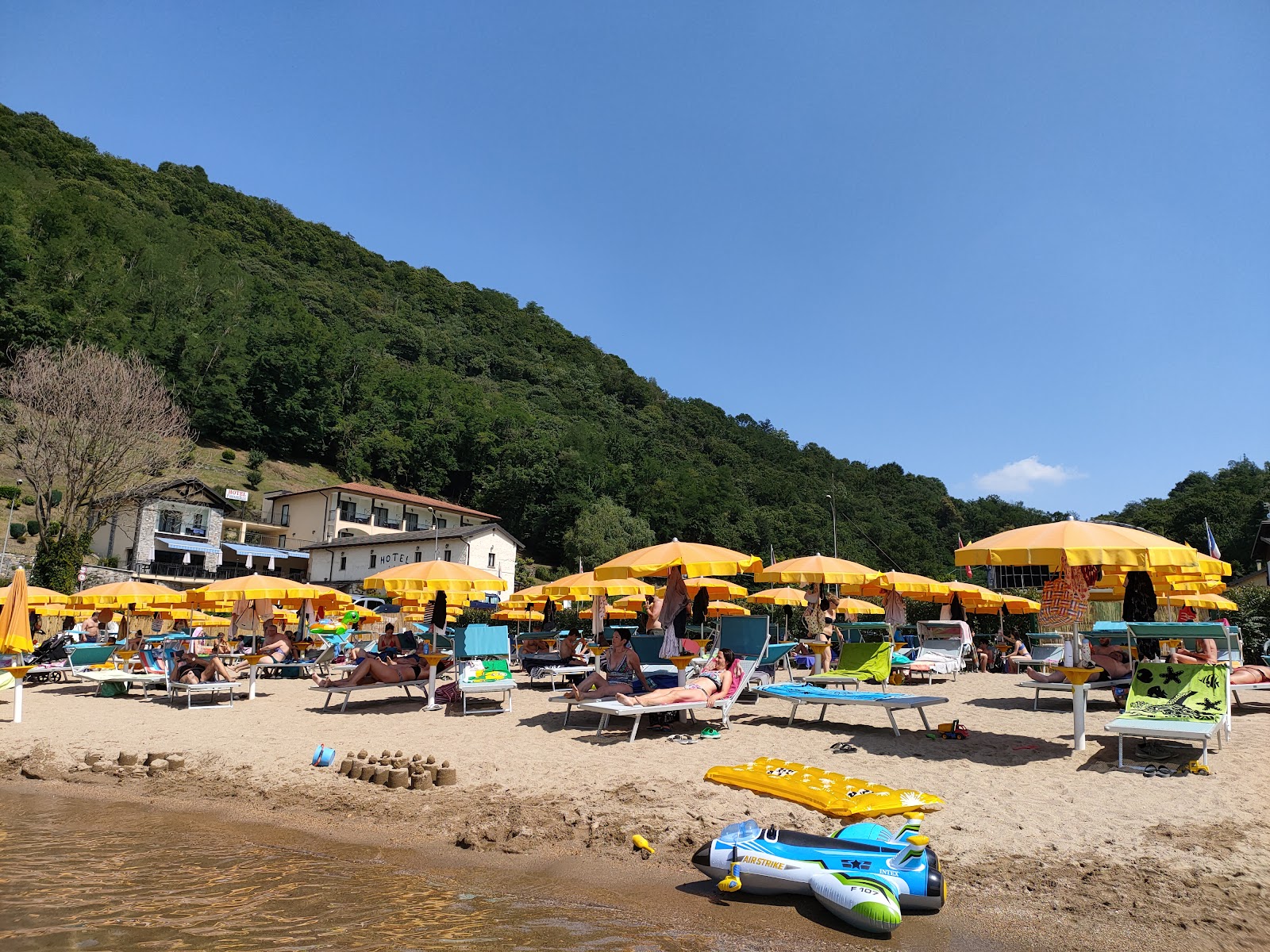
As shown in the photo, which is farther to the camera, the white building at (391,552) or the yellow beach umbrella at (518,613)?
the white building at (391,552)

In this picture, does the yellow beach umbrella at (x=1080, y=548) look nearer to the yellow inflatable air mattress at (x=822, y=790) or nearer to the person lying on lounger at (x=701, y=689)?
the yellow inflatable air mattress at (x=822, y=790)

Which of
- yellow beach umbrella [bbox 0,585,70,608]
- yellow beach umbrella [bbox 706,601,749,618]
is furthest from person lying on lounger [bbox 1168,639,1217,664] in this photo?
yellow beach umbrella [bbox 0,585,70,608]

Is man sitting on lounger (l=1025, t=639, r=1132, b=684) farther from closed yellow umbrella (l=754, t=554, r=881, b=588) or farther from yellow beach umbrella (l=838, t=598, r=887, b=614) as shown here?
yellow beach umbrella (l=838, t=598, r=887, b=614)

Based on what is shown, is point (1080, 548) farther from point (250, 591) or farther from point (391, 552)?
point (391, 552)

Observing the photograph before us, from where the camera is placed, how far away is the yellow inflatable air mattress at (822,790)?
216 inches

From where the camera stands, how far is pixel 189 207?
264 feet

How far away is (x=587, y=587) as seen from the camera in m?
15.0

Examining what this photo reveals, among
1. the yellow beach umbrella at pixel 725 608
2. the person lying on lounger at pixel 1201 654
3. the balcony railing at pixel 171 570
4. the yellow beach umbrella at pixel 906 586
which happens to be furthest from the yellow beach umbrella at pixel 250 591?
the balcony railing at pixel 171 570

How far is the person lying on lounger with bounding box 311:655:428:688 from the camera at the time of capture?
11.2 m

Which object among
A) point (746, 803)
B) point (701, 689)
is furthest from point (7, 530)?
point (746, 803)

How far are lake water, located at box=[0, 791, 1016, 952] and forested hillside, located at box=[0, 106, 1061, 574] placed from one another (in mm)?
52266

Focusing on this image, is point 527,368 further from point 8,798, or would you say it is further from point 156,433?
point 8,798

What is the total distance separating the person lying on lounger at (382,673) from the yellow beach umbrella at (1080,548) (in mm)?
7750

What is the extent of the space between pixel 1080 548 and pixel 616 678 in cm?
526
